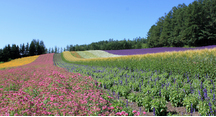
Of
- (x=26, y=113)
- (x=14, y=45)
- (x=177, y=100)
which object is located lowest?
(x=177, y=100)

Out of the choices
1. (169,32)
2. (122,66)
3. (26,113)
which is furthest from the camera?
(169,32)

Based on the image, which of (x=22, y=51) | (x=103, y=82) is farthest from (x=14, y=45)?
(x=103, y=82)

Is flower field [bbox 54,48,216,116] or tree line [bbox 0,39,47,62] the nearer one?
flower field [bbox 54,48,216,116]

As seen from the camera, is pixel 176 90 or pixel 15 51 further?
pixel 15 51

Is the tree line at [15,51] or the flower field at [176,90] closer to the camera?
the flower field at [176,90]

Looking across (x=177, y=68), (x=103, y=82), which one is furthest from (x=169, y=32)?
(x=103, y=82)

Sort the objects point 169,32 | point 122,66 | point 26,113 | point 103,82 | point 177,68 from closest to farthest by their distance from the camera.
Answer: point 26,113 < point 103,82 < point 177,68 < point 122,66 < point 169,32

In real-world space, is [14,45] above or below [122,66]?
above

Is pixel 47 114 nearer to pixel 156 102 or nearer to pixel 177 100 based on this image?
pixel 156 102

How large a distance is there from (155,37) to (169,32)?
879cm

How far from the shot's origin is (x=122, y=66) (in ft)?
45.2

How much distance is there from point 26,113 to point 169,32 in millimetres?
53688

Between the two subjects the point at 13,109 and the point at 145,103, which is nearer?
the point at 13,109

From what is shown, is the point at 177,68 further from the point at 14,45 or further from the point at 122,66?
the point at 14,45
